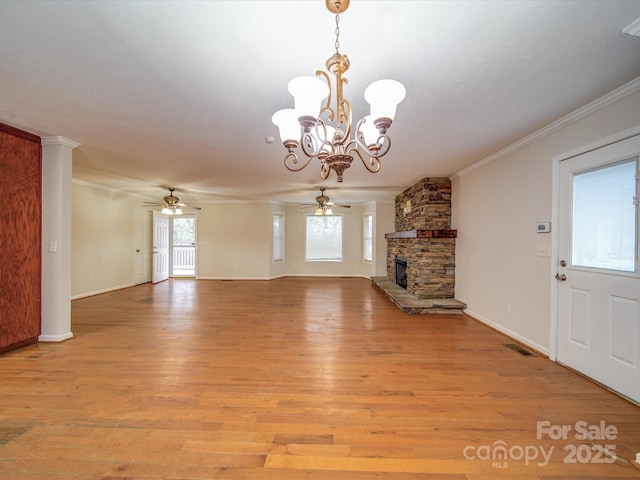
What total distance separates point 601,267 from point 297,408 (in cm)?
290

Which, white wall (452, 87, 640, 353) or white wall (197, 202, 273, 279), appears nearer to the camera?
white wall (452, 87, 640, 353)

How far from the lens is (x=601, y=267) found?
7.87ft

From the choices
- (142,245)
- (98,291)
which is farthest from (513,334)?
(142,245)

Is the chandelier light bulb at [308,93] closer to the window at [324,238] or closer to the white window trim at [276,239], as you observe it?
the white window trim at [276,239]

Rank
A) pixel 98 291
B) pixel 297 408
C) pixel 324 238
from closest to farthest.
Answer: pixel 297 408 → pixel 98 291 → pixel 324 238

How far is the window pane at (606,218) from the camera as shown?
2176mm

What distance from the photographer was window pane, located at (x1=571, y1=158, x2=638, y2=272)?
2176 millimetres

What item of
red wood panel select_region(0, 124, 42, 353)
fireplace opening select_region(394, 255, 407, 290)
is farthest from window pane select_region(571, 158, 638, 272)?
red wood panel select_region(0, 124, 42, 353)

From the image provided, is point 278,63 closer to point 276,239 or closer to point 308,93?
point 308,93

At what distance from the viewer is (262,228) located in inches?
320

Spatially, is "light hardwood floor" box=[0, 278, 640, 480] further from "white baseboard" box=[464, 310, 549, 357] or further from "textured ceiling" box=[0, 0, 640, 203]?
"textured ceiling" box=[0, 0, 640, 203]

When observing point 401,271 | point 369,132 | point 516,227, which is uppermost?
point 369,132

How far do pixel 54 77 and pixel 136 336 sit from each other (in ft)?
9.50

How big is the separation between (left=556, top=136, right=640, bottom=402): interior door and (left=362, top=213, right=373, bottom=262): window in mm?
5567
